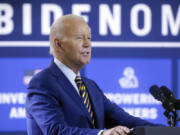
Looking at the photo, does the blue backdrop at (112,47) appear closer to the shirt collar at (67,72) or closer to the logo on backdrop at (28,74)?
the logo on backdrop at (28,74)

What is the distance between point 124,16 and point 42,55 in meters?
1.12

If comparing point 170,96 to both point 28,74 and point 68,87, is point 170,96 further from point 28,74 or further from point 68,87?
point 28,74

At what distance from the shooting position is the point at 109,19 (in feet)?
15.2

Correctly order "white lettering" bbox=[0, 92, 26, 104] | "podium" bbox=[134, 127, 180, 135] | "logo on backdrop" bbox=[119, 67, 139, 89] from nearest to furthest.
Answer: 1. "podium" bbox=[134, 127, 180, 135]
2. "white lettering" bbox=[0, 92, 26, 104]
3. "logo on backdrop" bbox=[119, 67, 139, 89]

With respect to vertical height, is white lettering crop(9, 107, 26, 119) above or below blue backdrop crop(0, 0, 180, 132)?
below

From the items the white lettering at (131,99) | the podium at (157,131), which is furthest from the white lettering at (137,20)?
the podium at (157,131)

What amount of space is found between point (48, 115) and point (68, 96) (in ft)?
0.61

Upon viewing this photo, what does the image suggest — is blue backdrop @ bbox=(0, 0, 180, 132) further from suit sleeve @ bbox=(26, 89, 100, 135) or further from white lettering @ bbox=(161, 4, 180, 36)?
suit sleeve @ bbox=(26, 89, 100, 135)

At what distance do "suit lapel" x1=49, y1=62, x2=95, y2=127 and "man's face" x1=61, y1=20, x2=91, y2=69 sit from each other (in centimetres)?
9

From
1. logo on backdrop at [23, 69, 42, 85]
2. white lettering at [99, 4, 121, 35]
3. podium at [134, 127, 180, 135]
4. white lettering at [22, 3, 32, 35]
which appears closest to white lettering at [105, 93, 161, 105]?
white lettering at [99, 4, 121, 35]

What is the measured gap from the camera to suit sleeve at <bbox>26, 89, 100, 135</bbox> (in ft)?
5.24

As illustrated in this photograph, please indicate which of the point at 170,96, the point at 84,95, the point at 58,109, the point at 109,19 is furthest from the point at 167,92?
the point at 109,19

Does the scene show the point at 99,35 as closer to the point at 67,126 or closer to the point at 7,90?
the point at 7,90

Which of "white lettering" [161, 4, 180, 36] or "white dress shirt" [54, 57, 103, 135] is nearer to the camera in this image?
"white dress shirt" [54, 57, 103, 135]
